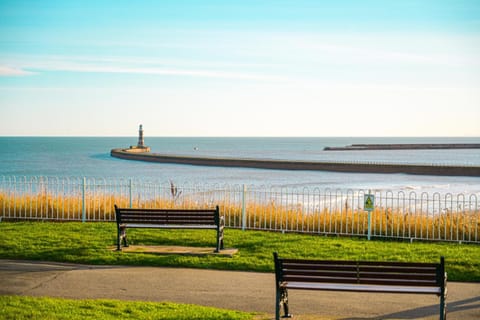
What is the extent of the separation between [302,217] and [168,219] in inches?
171

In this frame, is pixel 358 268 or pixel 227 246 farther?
pixel 227 246

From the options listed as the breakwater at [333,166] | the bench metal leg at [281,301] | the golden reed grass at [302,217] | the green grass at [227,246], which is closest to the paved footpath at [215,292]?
the bench metal leg at [281,301]

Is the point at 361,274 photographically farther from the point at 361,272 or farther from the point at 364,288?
the point at 364,288

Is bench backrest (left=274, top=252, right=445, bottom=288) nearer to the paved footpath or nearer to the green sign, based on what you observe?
the paved footpath

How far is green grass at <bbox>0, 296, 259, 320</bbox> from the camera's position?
749cm

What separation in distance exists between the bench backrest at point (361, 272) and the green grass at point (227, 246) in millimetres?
3331

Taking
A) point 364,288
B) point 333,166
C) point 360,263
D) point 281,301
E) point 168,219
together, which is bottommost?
point 333,166

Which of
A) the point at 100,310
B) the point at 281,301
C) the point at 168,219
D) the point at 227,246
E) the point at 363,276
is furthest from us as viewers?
the point at 227,246

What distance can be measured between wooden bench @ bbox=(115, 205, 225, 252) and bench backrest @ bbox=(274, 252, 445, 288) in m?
4.67

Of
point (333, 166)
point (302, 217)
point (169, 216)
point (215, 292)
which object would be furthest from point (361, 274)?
point (333, 166)

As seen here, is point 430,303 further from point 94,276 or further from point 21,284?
point 21,284

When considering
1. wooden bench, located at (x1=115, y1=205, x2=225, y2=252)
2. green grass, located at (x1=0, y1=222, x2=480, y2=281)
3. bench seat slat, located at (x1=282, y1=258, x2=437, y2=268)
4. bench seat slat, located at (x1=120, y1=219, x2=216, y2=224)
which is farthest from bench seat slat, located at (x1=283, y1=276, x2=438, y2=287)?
bench seat slat, located at (x1=120, y1=219, x2=216, y2=224)

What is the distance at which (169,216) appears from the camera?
1201cm

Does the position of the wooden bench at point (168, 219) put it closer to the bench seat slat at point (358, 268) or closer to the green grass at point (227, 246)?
the green grass at point (227, 246)
